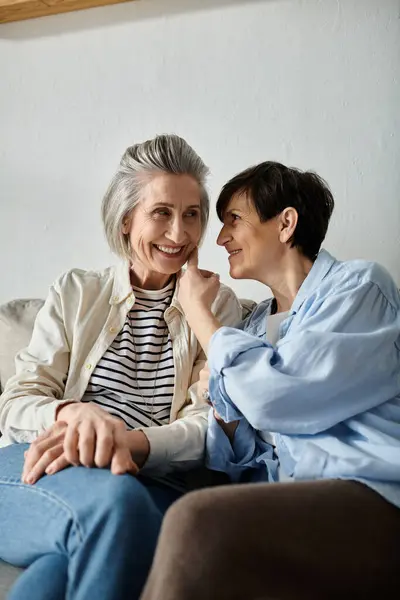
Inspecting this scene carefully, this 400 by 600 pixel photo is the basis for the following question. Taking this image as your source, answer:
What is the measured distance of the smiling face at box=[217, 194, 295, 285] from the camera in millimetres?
1477

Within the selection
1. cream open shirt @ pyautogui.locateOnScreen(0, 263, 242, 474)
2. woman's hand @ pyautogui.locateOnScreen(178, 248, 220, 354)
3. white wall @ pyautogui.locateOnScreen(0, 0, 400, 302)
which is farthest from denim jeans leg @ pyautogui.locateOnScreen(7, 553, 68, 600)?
white wall @ pyautogui.locateOnScreen(0, 0, 400, 302)

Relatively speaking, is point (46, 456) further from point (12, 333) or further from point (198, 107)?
point (198, 107)

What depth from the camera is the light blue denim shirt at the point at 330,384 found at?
1.14m

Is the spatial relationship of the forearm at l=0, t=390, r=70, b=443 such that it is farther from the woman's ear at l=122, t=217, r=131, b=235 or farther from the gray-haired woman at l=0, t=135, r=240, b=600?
the woman's ear at l=122, t=217, r=131, b=235

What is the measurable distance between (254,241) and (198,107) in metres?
0.73

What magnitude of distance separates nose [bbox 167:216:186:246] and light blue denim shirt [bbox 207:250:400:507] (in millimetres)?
345

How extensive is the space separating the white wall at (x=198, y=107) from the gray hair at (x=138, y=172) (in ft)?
1.36

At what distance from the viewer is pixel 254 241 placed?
1.48 m

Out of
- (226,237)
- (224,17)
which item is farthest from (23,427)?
(224,17)

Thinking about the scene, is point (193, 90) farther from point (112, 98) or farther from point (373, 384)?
point (373, 384)

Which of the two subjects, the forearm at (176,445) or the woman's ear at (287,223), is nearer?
the forearm at (176,445)

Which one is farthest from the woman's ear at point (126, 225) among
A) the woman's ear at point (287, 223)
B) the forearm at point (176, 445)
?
the forearm at point (176, 445)

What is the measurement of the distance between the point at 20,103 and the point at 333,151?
1096mm

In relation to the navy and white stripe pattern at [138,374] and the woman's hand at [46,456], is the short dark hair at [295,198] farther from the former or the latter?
the woman's hand at [46,456]
